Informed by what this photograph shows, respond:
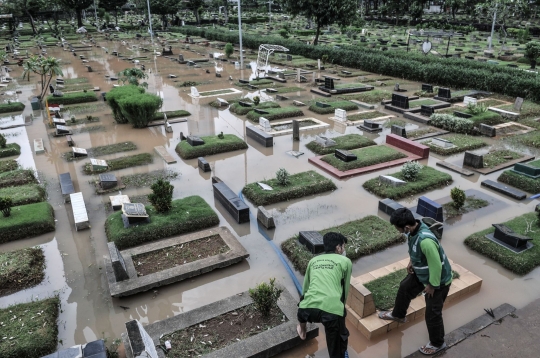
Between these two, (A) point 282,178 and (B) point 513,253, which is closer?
(B) point 513,253

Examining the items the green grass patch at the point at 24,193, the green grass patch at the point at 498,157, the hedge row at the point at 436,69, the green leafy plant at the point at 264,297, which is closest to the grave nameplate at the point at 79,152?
the green grass patch at the point at 24,193

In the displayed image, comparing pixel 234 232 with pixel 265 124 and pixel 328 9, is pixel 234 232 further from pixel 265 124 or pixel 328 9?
pixel 328 9

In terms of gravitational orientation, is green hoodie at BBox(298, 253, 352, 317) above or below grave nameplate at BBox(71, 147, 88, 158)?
above

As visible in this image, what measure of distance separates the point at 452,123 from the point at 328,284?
13736 millimetres

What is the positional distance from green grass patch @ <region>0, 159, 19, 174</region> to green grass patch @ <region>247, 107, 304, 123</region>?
919 cm

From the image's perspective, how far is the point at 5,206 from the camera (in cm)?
955

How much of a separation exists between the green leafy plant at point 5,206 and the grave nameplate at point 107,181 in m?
2.38

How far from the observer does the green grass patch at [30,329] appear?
5.99 metres

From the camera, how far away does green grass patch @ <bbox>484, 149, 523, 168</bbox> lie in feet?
42.0

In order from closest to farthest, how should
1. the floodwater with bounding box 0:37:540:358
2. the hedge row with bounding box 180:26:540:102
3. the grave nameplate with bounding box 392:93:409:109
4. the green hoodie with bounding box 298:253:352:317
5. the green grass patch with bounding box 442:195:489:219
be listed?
the green hoodie with bounding box 298:253:352:317 < the floodwater with bounding box 0:37:540:358 < the green grass patch with bounding box 442:195:489:219 < the grave nameplate with bounding box 392:93:409:109 < the hedge row with bounding box 180:26:540:102

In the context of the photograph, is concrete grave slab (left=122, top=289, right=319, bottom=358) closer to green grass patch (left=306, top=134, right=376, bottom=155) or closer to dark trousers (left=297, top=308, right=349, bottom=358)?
dark trousers (left=297, top=308, right=349, bottom=358)

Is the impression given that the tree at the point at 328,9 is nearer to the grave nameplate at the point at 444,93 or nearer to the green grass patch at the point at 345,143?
the grave nameplate at the point at 444,93

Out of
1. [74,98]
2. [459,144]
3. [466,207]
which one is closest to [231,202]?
[466,207]

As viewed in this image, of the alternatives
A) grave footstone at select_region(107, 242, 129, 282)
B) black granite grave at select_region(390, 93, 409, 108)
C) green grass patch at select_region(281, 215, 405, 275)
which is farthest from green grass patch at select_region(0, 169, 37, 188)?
black granite grave at select_region(390, 93, 409, 108)
